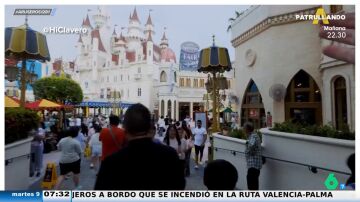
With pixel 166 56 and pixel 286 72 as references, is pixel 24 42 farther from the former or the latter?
pixel 166 56

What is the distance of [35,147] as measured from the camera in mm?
4750

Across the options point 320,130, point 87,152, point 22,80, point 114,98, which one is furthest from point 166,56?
point 320,130

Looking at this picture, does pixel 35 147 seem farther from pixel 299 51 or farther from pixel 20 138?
pixel 299 51

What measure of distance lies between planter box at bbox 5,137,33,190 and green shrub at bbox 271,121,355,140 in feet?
11.4

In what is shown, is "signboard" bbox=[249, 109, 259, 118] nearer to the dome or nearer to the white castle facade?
the white castle facade

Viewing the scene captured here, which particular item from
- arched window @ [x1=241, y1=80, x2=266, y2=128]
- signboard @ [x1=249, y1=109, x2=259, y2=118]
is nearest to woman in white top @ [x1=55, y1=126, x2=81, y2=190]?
arched window @ [x1=241, y1=80, x2=266, y2=128]

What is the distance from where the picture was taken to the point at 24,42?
3.80 m

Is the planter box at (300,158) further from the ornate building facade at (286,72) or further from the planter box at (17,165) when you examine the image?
the planter box at (17,165)

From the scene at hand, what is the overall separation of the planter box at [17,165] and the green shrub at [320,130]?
11.4ft

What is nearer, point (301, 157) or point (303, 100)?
point (301, 157)

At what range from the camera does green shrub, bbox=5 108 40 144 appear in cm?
347

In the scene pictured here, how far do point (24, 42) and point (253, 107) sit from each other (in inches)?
256

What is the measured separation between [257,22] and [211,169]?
666 cm
